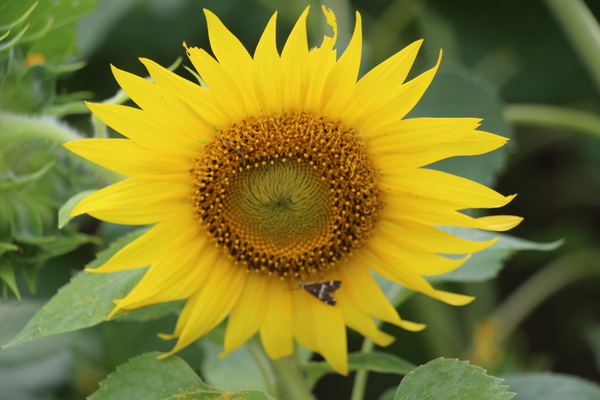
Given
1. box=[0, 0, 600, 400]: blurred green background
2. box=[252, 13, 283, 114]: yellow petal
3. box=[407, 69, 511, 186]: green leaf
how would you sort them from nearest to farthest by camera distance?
box=[252, 13, 283, 114]: yellow petal
box=[407, 69, 511, 186]: green leaf
box=[0, 0, 600, 400]: blurred green background

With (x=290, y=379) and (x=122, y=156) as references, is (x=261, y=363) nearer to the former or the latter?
(x=290, y=379)

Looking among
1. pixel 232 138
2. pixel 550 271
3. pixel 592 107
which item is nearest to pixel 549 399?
pixel 232 138

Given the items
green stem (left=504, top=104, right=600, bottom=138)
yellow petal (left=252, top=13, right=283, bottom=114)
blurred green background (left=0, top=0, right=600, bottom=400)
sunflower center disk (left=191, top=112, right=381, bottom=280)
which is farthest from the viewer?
blurred green background (left=0, top=0, right=600, bottom=400)

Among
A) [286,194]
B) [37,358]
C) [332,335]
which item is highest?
[286,194]

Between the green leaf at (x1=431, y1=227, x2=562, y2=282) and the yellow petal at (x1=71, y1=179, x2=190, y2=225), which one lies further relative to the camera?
the green leaf at (x1=431, y1=227, x2=562, y2=282)

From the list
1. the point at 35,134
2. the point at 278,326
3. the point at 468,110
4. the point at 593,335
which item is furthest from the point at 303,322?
the point at 593,335

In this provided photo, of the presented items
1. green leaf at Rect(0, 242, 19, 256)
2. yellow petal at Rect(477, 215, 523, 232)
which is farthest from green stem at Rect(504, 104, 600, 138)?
green leaf at Rect(0, 242, 19, 256)

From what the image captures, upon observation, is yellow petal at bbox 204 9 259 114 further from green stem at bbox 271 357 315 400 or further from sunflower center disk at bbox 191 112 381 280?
green stem at bbox 271 357 315 400
